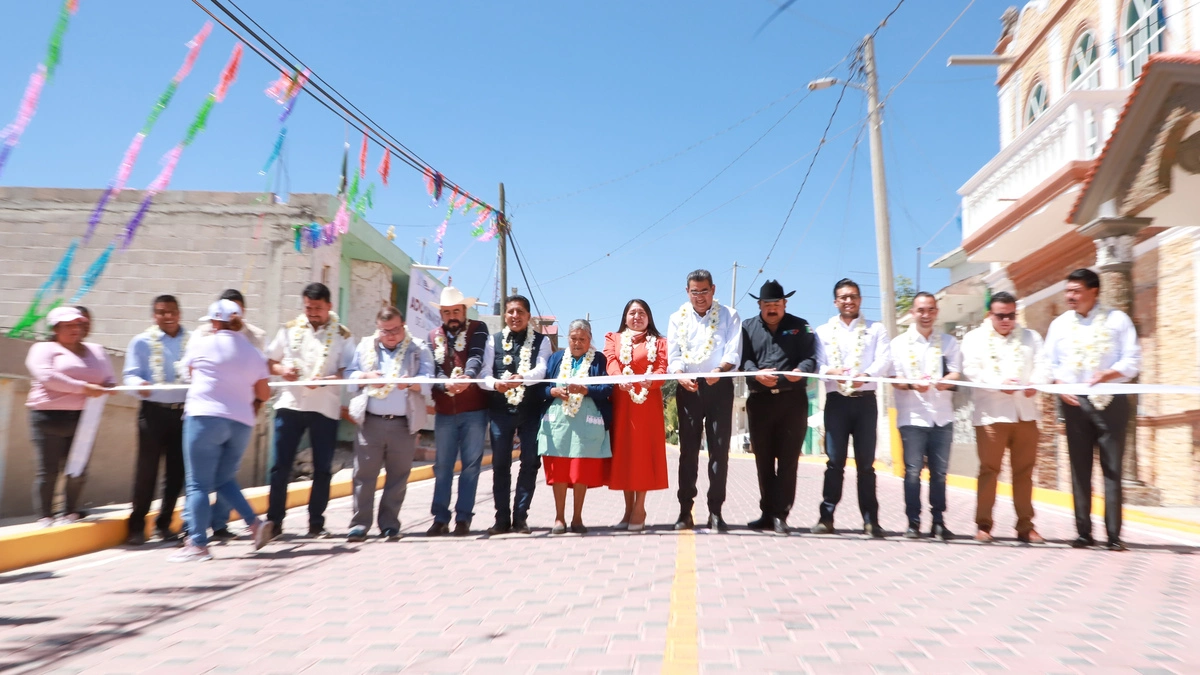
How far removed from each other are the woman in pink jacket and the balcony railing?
13.0 metres

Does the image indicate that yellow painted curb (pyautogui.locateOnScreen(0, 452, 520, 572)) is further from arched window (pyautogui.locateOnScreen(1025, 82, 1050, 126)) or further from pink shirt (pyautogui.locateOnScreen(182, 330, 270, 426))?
arched window (pyautogui.locateOnScreen(1025, 82, 1050, 126))

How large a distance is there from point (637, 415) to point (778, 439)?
4.04ft

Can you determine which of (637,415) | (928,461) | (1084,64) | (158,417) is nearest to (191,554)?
(158,417)

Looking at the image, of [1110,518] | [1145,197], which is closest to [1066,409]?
[1110,518]

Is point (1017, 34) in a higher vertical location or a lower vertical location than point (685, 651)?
higher

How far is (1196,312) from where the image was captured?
12023 mm

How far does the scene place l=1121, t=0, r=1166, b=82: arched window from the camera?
13805mm

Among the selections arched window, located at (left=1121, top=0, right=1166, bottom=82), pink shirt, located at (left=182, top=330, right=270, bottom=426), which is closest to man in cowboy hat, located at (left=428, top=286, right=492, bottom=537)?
pink shirt, located at (left=182, top=330, right=270, bottom=426)

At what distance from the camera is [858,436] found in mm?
7672

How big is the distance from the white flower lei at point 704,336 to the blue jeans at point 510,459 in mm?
1401

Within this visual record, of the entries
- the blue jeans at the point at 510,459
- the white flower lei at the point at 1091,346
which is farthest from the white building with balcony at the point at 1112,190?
the blue jeans at the point at 510,459

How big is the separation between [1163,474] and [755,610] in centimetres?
1046

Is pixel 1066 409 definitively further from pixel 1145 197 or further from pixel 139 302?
pixel 139 302

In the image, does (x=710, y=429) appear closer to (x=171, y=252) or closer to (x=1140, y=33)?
(x=1140, y=33)
